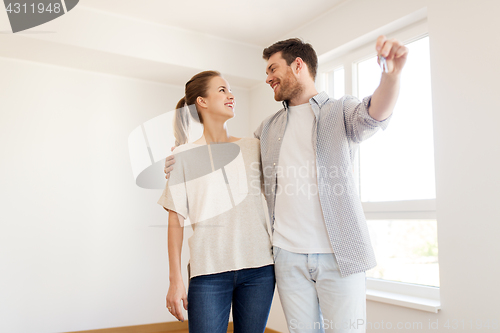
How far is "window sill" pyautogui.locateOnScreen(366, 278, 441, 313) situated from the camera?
2.22m

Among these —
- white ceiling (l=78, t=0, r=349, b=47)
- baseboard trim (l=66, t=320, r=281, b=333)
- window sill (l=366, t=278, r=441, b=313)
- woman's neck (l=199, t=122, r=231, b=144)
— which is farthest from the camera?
baseboard trim (l=66, t=320, r=281, b=333)

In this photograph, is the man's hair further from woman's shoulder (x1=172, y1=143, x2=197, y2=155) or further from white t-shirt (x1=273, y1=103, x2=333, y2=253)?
woman's shoulder (x1=172, y1=143, x2=197, y2=155)

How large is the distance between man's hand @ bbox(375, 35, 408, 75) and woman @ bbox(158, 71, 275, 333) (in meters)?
0.68

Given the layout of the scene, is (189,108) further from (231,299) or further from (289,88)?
(231,299)

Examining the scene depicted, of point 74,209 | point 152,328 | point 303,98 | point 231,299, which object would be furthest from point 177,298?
point 152,328

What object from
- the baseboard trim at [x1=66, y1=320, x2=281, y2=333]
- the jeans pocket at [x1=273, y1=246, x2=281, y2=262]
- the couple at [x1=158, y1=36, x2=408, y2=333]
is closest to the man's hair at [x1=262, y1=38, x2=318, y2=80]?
the couple at [x1=158, y1=36, x2=408, y2=333]

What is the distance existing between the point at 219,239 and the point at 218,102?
576mm

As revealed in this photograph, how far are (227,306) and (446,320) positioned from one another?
1.34 m

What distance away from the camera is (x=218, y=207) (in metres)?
1.48

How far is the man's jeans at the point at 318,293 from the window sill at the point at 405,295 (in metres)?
1.01

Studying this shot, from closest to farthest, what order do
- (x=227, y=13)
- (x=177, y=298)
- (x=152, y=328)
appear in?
(x=177, y=298), (x=227, y=13), (x=152, y=328)

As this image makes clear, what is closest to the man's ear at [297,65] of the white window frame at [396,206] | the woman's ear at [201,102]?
the woman's ear at [201,102]

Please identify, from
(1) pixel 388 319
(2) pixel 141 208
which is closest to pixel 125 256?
(2) pixel 141 208

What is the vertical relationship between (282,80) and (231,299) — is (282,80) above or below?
above
